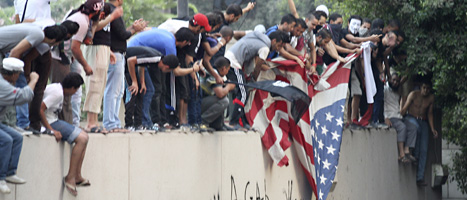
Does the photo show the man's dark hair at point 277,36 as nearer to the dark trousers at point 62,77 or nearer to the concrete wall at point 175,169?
the concrete wall at point 175,169

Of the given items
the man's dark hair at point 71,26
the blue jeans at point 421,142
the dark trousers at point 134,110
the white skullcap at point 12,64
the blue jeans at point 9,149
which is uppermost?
the man's dark hair at point 71,26

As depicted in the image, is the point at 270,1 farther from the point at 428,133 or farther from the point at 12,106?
the point at 12,106

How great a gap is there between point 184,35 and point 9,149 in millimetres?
4373

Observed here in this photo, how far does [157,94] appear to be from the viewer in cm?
1062

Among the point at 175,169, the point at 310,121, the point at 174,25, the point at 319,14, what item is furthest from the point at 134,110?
the point at 319,14

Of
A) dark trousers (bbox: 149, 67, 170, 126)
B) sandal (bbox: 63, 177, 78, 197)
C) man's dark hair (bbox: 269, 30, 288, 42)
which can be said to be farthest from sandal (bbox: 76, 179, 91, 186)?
man's dark hair (bbox: 269, 30, 288, 42)

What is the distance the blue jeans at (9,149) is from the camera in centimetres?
691

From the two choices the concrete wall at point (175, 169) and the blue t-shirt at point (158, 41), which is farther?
the blue t-shirt at point (158, 41)

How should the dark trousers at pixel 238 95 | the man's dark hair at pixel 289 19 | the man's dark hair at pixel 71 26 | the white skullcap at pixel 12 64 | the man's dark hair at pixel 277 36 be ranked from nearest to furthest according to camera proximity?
the white skullcap at pixel 12 64 < the man's dark hair at pixel 71 26 < the dark trousers at pixel 238 95 < the man's dark hair at pixel 277 36 < the man's dark hair at pixel 289 19

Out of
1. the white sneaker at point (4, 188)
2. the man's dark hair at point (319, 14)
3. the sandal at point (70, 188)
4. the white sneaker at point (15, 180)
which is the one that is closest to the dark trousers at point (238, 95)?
the man's dark hair at point (319, 14)

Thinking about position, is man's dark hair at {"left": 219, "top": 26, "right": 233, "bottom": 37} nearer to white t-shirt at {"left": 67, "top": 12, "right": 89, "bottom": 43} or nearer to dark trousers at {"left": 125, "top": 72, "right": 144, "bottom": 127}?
dark trousers at {"left": 125, "top": 72, "right": 144, "bottom": 127}

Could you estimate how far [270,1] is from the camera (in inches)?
1789

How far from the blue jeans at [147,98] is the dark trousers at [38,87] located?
7.25 ft

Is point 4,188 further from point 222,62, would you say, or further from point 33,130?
point 222,62
